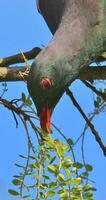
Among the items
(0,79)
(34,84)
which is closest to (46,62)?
(34,84)

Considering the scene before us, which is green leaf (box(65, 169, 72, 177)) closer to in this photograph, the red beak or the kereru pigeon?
the red beak

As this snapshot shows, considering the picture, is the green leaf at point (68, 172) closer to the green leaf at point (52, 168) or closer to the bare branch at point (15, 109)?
the green leaf at point (52, 168)

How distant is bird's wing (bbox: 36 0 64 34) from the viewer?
90.2 inches

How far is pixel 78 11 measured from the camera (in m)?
2.20

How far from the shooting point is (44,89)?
6.72 ft

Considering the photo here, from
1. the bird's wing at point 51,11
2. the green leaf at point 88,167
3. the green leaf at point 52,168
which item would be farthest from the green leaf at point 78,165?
the bird's wing at point 51,11

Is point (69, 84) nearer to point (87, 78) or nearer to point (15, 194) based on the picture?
point (87, 78)

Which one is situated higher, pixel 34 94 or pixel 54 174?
pixel 34 94

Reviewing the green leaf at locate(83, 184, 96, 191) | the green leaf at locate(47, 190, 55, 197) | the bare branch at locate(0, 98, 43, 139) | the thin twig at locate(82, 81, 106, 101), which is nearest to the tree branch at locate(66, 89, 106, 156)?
the thin twig at locate(82, 81, 106, 101)

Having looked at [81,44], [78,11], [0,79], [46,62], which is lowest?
[0,79]

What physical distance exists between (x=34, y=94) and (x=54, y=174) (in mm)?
544

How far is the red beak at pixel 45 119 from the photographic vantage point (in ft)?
6.13

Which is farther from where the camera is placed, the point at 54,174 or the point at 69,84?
the point at 69,84

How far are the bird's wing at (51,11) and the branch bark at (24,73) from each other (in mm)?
Result: 351
